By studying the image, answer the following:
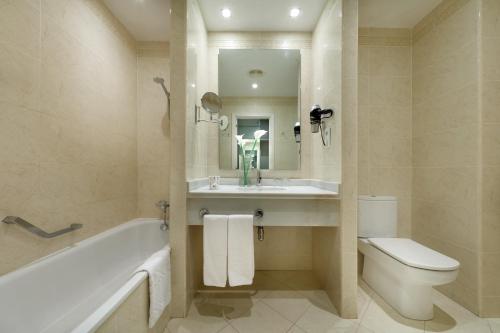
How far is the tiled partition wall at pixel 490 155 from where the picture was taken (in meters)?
1.45

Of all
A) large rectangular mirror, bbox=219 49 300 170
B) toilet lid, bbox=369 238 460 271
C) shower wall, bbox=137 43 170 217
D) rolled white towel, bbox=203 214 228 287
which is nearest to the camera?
toilet lid, bbox=369 238 460 271

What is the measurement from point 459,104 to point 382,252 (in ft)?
4.17

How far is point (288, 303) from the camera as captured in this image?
5.31 feet

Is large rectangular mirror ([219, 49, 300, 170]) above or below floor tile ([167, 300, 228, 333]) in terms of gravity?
above

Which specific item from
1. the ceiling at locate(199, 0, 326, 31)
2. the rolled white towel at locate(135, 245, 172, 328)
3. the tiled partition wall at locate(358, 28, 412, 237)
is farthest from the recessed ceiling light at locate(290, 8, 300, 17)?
the rolled white towel at locate(135, 245, 172, 328)

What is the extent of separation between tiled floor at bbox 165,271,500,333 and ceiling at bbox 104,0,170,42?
2416 millimetres

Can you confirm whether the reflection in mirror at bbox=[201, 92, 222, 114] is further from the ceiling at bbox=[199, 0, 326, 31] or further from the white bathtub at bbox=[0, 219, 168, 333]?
the white bathtub at bbox=[0, 219, 168, 333]

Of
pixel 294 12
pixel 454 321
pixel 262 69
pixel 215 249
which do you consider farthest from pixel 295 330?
pixel 294 12

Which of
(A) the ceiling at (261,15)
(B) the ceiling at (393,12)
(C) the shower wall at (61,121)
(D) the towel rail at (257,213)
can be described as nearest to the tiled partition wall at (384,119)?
(B) the ceiling at (393,12)

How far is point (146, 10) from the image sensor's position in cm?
180

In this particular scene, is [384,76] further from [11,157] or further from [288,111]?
[11,157]

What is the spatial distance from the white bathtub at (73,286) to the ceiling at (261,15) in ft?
6.64

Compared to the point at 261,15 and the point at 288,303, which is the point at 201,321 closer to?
the point at 288,303

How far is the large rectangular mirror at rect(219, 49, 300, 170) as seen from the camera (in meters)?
2.02
